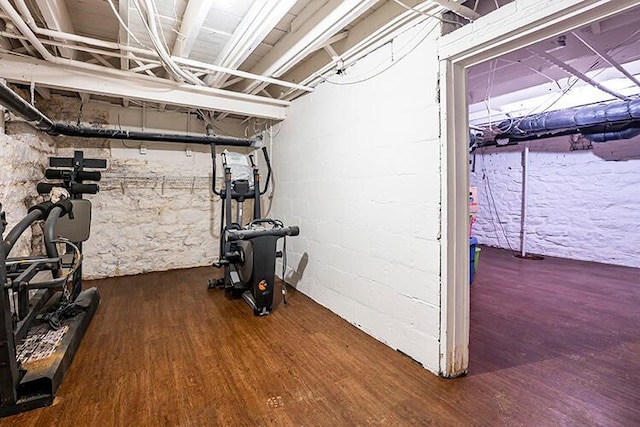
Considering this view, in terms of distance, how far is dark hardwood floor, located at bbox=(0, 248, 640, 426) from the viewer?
151 cm

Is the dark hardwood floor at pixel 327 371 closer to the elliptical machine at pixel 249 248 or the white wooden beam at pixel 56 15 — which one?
the elliptical machine at pixel 249 248

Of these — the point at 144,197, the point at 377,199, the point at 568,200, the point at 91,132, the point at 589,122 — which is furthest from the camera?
the point at 568,200

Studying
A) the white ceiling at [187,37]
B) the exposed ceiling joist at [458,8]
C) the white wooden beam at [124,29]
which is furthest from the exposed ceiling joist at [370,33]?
the white wooden beam at [124,29]

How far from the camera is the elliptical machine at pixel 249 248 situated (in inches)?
107

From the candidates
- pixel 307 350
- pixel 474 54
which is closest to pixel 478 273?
pixel 307 350

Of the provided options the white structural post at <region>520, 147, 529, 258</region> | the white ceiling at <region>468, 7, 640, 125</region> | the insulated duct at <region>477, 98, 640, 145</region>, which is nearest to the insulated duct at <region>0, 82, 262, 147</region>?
the white ceiling at <region>468, 7, 640, 125</region>

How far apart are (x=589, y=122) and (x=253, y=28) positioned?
4.36 meters

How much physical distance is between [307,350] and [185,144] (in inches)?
138

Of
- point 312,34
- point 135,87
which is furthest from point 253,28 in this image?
point 135,87

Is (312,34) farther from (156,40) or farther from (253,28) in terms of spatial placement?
(156,40)

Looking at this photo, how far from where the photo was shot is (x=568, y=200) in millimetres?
5012

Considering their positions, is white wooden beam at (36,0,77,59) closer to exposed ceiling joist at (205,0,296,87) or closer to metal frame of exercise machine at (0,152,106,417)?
exposed ceiling joist at (205,0,296,87)

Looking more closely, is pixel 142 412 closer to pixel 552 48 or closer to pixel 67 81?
pixel 67 81

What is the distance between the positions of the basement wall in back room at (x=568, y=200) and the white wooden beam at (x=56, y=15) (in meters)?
6.45
